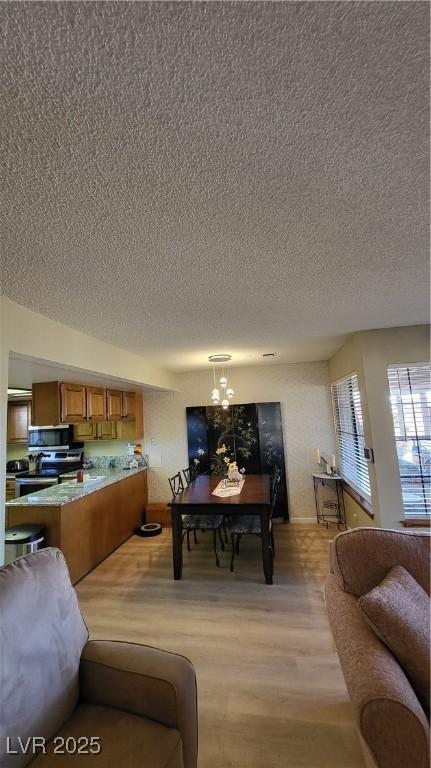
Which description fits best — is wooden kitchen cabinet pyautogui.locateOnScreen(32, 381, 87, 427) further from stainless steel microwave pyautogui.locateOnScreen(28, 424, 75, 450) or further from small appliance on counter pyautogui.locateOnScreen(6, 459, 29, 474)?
small appliance on counter pyautogui.locateOnScreen(6, 459, 29, 474)

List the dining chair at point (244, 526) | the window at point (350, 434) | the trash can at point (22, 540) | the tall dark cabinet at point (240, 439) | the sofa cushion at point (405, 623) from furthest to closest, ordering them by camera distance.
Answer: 1. the tall dark cabinet at point (240, 439)
2. the window at point (350, 434)
3. the dining chair at point (244, 526)
4. the trash can at point (22, 540)
5. the sofa cushion at point (405, 623)

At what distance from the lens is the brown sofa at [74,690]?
1.02 meters

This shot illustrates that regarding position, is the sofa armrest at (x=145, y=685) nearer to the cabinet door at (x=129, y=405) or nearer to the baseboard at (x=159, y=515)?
the baseboard at (x=159, y=515)

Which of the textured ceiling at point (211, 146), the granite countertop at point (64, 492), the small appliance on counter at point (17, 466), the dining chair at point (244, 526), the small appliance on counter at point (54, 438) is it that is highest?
the textured ceiling at point (211, 146)

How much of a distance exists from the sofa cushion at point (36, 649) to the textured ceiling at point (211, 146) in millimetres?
1441

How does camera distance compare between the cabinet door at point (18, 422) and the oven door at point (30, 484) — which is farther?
the cabinet door at point (18, 422)

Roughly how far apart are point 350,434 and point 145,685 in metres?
3.49

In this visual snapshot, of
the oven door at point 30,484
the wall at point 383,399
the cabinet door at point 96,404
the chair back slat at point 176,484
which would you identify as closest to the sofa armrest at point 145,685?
Answer: the wall at point 383,399

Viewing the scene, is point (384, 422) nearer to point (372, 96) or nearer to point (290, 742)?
point (290, 742)

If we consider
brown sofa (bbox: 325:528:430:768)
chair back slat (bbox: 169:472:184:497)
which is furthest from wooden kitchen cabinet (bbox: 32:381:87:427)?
brown sofa (bbox: 325:528:430:768)

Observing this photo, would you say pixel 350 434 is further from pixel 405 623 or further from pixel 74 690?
pixel 74 690

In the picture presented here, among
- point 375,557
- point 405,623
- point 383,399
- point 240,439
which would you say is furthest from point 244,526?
point 405,623

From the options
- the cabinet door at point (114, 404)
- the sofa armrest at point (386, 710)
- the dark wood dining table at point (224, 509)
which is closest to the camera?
the sofa armrest at point (386, 710)

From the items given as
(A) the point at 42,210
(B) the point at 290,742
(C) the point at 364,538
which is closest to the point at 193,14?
(A) the point at 42,210
